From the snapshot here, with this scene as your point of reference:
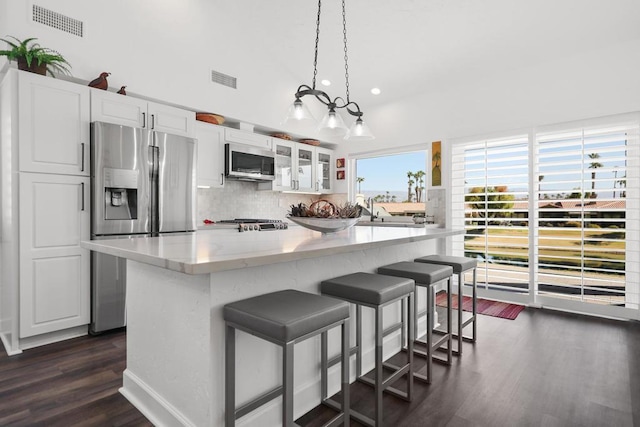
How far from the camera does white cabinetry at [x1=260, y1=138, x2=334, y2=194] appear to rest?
524 cm

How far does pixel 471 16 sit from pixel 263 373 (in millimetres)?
3838

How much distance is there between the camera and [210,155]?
4.34 meters

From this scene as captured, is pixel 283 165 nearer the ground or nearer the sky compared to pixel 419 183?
nearer the sky

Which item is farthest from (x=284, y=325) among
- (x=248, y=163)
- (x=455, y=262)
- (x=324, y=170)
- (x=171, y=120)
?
(x=324, y=170)

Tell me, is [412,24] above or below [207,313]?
above

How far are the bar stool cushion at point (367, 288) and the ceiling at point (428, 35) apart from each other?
9.85 feet

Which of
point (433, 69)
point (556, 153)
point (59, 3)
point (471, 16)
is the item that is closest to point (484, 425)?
point (556, 153)

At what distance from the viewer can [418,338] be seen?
9.90ft

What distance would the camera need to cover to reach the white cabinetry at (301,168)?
524 cm

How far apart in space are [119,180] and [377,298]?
2.57 metres

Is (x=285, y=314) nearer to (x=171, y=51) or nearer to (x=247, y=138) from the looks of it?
(x=171, y=51)

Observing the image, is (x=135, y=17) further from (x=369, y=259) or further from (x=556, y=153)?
(x=556, y=153)

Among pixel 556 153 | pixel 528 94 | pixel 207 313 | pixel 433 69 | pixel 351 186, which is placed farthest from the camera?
pixel 351 186

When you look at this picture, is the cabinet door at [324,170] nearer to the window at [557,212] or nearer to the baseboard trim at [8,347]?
the window at [557,212]
